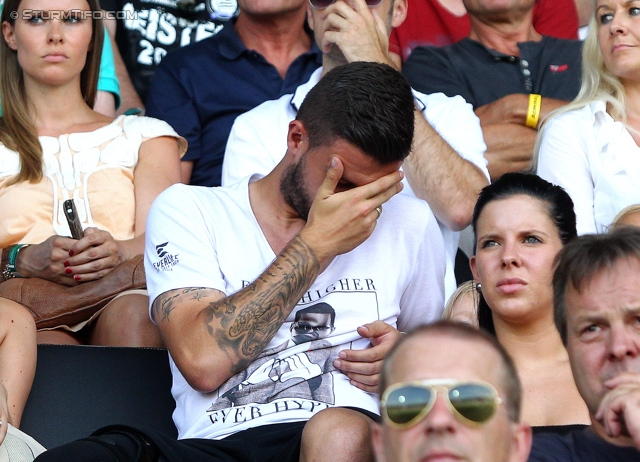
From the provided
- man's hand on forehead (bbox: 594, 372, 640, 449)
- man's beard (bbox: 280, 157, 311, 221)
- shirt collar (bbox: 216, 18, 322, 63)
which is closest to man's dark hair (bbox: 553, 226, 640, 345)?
man's hand on forehead (bbox: 594, 372, 640, 449)

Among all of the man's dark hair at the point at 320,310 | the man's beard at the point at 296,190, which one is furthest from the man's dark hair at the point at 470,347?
the man's beard at the point at 296,190

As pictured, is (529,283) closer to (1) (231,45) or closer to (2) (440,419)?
(2) (440,419)

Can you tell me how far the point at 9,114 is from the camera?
388 cm

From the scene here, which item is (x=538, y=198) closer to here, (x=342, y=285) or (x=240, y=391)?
(x=342, y=285)

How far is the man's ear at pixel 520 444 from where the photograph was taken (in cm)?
186

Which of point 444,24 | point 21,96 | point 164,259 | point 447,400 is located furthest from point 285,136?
point 447,400

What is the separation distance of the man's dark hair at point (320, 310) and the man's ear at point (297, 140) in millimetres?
413

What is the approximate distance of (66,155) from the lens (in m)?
3.83

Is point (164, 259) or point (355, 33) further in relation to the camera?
point (355, 33)

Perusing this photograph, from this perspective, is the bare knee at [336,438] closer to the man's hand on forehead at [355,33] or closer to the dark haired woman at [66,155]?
the dark haired woman at [66,155]

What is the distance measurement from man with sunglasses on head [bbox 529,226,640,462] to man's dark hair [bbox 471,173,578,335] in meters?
0.79

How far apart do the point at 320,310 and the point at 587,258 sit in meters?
0.84

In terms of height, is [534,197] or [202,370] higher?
[534,197]

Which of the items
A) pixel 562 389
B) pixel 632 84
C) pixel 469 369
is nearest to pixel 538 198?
pixel 562 389
